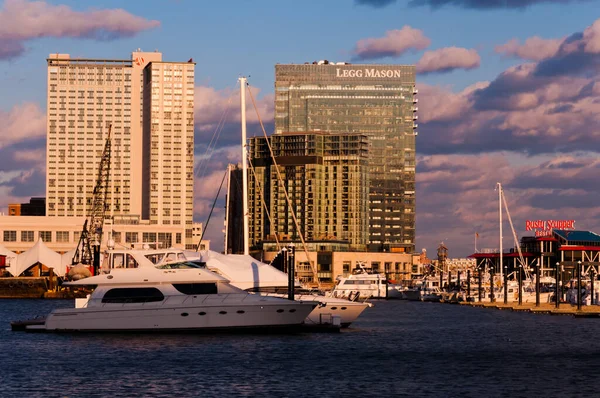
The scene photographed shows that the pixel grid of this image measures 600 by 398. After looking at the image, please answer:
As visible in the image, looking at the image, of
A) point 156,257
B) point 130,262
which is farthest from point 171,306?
point 156,257

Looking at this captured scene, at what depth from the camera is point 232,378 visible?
59031mm

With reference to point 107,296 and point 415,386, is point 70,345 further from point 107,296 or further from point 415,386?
point 415,386

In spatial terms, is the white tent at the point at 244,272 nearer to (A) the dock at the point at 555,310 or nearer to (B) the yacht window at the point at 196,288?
(B) the yacht window at the point at 196,288

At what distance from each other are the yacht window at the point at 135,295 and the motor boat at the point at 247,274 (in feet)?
14.1

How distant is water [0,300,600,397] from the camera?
55.5m

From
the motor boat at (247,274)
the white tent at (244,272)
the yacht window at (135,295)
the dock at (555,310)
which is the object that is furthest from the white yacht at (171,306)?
the dock at (555,310)

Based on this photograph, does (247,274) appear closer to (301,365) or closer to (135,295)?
(135,295)

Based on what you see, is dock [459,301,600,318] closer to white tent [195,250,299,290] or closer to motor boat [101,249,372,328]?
motor boat [101,249,372,328]

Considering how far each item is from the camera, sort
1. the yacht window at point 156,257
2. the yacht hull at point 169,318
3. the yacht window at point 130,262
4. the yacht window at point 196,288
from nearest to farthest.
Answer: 1. the yacht hull at point 169,318
2. the yacht window at point 196,288
3. the yacht window at point 130,262
4. the yacht window at point 156,257

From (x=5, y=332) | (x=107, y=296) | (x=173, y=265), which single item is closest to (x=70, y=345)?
(x=107, y=296)

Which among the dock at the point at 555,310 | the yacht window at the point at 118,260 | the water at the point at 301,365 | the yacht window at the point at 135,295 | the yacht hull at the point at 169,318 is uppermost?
the yacht window at the point at 118,260

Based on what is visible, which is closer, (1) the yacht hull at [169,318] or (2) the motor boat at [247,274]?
(1) the yacht hull at [169,318]

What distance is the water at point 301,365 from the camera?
5550 centimetres

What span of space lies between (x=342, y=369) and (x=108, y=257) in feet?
95.7
